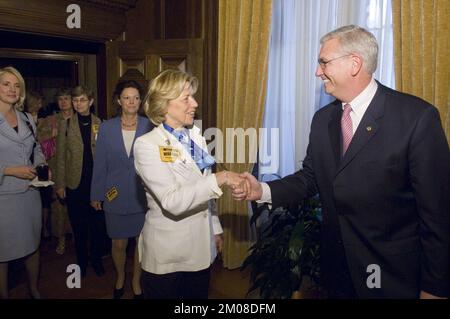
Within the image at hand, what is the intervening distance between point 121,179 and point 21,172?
73 centimetres

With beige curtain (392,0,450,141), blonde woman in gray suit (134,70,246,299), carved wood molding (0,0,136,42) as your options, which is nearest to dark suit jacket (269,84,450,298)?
blonde woman in gray suit (134,70,246,299)

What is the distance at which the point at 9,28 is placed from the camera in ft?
11.9

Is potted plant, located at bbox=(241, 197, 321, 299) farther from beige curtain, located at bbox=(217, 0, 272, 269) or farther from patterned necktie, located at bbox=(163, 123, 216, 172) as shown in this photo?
beige curtain, located at bbox=(217, 0, 272, 269)

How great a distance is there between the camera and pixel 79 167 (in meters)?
3.64

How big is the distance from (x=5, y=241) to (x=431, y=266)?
2474 millimetres

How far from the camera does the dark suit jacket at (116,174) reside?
315 cm

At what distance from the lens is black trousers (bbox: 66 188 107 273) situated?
3.69 metres

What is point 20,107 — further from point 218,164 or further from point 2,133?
point 218,164

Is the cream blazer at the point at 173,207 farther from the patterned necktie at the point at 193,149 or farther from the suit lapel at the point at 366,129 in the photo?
the suit lapel at the point at 366,129

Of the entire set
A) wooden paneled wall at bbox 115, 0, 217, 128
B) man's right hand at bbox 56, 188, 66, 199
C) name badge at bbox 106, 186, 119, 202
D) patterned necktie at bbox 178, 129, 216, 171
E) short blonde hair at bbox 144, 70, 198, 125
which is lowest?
man's right hand at bbox 56, 188, 66, 199

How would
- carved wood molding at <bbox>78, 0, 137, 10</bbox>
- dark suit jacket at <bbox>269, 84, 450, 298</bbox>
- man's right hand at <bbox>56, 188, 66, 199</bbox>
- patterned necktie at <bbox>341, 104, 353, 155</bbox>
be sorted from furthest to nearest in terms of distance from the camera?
carved wood molding at <bbox>78, 0, 137, 10</bbox>, man's right hand at <bbox>56, 188, 66, 199</bbox>, patterned necktie at <bbox>341, 104, 353, 155</bbox>, dark suit jacket at <bbox>269, 84, 450, 298</bbox>

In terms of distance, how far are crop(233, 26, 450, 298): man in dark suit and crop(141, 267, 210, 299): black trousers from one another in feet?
2.06
